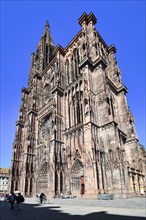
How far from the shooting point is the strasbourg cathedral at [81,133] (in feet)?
59.6

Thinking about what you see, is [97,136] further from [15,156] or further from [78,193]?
[15,156]

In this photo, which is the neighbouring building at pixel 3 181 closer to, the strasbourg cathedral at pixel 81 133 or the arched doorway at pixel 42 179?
the strasbourg cathedral at pixel 81 133

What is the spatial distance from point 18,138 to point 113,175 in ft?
71.6

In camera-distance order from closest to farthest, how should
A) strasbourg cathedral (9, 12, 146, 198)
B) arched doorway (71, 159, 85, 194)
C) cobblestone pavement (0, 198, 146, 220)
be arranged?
cobblestone pavement (0, 198, 146, 220) < strasbourg cathedral (9, 12, 146, 198) < arched doorway (71, 159, 85, 194)

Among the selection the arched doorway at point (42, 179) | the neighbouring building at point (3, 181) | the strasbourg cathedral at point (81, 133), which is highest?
the strasbourg cathedral at point (81, 133)

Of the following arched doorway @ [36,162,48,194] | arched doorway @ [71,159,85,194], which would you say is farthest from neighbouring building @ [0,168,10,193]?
arched doorway @ [71,159,85,194]

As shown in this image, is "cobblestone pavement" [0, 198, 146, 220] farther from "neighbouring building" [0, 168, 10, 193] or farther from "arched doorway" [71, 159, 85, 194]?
"neighbouring building" [0, 168, 10, 193]

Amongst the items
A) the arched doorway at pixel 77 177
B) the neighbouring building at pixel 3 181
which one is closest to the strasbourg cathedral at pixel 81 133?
the arched doorway at pixel 77 177

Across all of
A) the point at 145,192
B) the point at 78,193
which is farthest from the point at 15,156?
the point at 145,192

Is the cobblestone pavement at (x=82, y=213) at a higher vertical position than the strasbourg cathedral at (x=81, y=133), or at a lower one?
lower

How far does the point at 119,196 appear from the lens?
16.4 meters

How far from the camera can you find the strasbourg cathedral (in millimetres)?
18156

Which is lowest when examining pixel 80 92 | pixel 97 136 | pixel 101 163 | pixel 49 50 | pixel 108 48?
pixel 101 163

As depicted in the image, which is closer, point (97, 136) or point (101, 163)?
point (101, 163)
